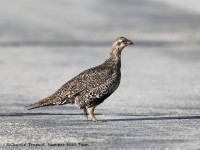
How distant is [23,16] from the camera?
1594 inches

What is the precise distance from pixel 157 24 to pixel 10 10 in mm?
9350

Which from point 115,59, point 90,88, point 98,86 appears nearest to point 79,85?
point 90,88

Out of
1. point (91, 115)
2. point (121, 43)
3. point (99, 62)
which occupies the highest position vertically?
point (99, 62)

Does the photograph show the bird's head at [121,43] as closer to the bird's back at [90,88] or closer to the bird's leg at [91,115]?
the bird's back at [90,88]

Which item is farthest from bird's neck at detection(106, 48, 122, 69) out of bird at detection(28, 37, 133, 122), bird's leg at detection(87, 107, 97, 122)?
bird's leg at detection(87, 107, 97, 122)

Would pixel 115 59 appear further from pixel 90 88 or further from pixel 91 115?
pixel 91 115

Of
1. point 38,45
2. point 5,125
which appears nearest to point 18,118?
point 5,125

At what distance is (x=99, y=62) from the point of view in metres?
24.3

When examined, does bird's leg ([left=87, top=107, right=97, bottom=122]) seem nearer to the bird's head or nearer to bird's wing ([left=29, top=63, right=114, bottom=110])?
bird's wing ([left=29, top=63, right=114, bottom=110])

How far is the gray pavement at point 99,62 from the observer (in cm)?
1147

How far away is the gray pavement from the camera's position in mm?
11470

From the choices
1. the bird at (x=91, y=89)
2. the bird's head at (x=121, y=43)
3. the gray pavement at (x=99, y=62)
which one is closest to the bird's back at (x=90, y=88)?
the bird at (x=91, y=89)

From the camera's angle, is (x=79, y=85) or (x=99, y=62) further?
(x=99, y=62)

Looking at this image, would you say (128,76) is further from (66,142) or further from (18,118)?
(66,142)
